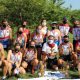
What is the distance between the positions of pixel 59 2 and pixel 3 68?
1803 inches

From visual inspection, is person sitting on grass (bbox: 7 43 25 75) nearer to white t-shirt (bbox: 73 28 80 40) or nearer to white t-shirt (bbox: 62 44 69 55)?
white t-shirt (bbox: 62 44 69 55)

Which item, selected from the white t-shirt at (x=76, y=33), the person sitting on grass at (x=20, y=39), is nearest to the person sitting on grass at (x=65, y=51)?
the white t-shirt at (x=76, y=33)

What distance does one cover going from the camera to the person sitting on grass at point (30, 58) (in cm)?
1226

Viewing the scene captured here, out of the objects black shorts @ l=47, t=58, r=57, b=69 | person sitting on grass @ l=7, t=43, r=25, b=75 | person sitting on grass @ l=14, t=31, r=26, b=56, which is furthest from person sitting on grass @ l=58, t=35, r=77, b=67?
person sitting on grass @ l=7, t=43, r=25, b=75

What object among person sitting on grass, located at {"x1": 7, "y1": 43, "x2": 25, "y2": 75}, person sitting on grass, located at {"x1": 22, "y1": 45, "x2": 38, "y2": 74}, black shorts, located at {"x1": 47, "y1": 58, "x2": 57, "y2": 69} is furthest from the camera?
black shorts, located at {"x1": 47, "y1": 58, "x2": 57, "y2": 69}

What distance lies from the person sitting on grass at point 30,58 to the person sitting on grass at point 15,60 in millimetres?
284

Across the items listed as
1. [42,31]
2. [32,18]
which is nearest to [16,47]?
[42,31]

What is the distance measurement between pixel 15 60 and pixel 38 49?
1511 mm

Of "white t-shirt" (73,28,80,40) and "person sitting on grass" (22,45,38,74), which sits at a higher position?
"white t-shirt" (73,28,80,40)

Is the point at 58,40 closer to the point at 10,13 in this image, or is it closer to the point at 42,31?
the point at 42,31

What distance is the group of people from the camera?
12.1 metres

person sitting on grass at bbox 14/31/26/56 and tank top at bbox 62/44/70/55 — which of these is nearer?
tank top at bbox 62/44/70/55

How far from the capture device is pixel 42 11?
129ft

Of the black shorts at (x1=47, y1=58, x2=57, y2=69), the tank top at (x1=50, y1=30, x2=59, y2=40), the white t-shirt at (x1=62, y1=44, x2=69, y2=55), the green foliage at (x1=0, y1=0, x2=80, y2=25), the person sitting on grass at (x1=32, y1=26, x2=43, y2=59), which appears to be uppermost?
the green foliage at (x1=0, y1=0, x2=80, y2=25)
